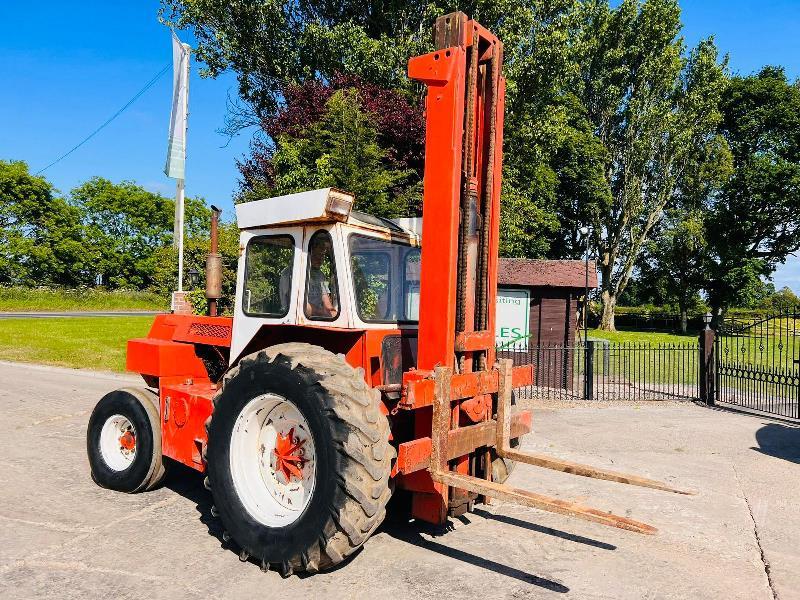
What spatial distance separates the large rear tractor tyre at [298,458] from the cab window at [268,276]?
0.67 meters

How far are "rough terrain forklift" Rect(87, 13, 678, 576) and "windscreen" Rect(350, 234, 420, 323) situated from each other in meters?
0.01

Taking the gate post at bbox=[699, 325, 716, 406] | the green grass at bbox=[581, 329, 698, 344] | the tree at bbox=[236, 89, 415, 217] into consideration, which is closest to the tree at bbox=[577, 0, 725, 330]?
the green grass at bbox=[581, 329, 698, 344]

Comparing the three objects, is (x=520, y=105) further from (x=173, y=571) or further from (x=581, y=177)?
(x=173, y=571)

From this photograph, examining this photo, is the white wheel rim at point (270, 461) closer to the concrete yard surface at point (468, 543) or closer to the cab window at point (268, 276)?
the concrete yard surface at point (468, 543)

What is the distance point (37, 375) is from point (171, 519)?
11.0 metres

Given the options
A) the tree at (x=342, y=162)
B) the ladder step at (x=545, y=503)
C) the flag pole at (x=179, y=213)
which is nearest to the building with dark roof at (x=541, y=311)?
the tree at (x=342, y=162)

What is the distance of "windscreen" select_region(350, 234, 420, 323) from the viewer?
14.2ft

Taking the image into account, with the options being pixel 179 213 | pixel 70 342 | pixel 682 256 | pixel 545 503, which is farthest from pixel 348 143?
pixel 682 256

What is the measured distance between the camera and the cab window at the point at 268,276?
180 inches

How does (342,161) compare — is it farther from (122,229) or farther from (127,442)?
(122,229)

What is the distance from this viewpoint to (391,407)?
419 centimetres


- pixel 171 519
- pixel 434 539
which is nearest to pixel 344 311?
pixel 434 539

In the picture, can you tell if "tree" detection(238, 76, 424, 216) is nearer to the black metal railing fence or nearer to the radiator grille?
the black metal railing fence

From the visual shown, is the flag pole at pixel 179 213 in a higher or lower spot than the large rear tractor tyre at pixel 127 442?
higher
